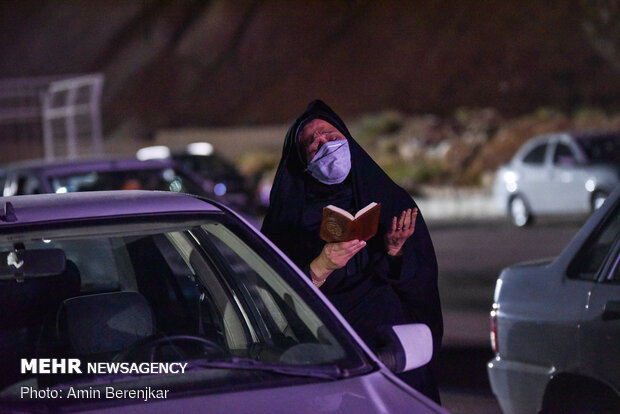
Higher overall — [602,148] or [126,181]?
[126,181]

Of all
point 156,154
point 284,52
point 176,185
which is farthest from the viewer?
point 284,52

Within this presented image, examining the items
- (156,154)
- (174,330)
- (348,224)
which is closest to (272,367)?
(174,330)

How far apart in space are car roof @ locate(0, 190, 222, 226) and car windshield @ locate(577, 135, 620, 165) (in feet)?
50.1

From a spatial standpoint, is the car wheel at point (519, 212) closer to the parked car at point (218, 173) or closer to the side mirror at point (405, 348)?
the parked car at point (218, 173)

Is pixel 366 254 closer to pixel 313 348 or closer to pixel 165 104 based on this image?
pixel 313 348

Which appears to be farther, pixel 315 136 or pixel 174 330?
pixel 315 136

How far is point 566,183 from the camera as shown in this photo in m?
19.5

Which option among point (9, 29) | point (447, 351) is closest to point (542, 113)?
point (9, 29)

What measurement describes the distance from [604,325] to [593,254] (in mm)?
439

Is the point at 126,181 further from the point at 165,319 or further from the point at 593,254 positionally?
the point at 165,319

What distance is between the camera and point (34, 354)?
3.99 metres

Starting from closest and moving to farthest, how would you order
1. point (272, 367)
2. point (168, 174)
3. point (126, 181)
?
1. point (272, 367)
2. point (126, 181)
3. point (168, 174)

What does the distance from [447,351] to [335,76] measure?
41.9 m

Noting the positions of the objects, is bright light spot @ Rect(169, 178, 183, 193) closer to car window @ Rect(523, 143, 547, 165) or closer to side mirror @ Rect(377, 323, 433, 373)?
side mirror @ Rect(377, 323, 433, 373)
